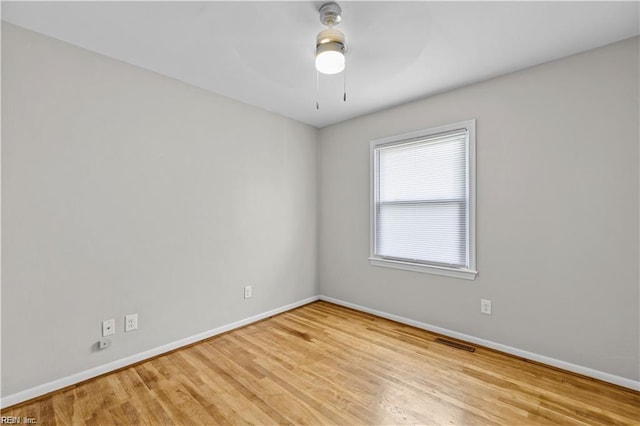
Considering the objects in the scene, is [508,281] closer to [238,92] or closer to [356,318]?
[356,318]

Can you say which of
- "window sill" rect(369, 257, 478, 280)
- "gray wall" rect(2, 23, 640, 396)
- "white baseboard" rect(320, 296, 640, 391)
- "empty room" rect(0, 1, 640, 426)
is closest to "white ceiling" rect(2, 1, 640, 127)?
"empty room" rect(0, 1, 640, 426)

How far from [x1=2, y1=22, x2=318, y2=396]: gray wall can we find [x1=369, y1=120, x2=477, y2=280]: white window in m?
1.33

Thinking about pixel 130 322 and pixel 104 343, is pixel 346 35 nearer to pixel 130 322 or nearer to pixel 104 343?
pixel 130 322

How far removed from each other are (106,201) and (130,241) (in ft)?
1.18

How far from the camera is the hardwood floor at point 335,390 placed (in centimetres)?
175

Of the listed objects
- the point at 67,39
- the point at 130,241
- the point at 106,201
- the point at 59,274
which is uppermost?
the point at 67,39

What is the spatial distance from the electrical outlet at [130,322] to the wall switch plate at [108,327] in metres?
0.08

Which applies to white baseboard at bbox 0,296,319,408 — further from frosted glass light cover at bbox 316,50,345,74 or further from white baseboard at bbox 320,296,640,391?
frosted glass light cover at bbox 316,50,345,74

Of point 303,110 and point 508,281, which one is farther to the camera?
point 303,110

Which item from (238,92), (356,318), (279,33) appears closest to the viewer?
(279,33)

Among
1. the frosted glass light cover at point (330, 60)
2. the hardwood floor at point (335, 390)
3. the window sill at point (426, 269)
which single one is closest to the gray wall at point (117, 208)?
the hardwood floor at point (335, 390)

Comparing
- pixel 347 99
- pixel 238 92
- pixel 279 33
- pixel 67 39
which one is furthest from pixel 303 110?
pixel 67 39

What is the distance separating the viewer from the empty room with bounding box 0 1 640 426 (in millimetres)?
1862

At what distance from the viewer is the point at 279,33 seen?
79.1 inches
